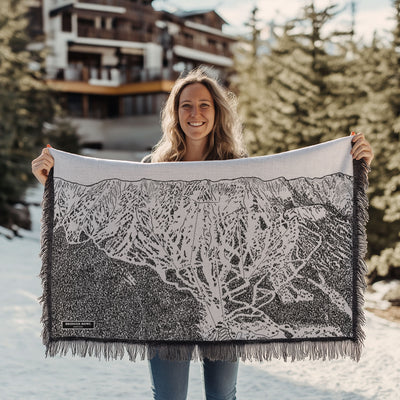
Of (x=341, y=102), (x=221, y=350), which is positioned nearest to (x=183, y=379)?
(x=221, y=350)

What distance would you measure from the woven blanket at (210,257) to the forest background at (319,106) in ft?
17.3

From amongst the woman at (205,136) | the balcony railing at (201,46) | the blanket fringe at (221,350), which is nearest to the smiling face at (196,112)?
the woman at (205,136)

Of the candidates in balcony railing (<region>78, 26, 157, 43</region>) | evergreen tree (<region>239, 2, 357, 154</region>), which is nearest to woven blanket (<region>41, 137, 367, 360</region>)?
evergreen tree (<region>239, 2, 357, 154</region>)

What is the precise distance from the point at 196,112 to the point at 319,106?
822cm

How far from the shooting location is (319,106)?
10188mm

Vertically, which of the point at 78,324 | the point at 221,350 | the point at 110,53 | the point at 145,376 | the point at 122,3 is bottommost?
the point at 145,376

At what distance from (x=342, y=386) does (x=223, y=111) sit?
282cm

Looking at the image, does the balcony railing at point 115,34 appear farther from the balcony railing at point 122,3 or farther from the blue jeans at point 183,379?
the blue jeans at point 183,379

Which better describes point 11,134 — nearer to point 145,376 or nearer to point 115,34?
point 145,376

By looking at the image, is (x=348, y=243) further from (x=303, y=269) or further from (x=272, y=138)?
(x=272, y=138)

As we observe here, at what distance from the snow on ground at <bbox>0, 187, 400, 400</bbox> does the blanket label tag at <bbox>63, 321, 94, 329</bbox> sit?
1.75m

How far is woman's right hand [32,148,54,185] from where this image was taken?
254 cm

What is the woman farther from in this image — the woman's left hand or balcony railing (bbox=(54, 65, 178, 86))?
balcony railing (bbox=(54, 65, 178, 86))

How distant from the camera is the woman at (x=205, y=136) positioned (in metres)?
2.33
